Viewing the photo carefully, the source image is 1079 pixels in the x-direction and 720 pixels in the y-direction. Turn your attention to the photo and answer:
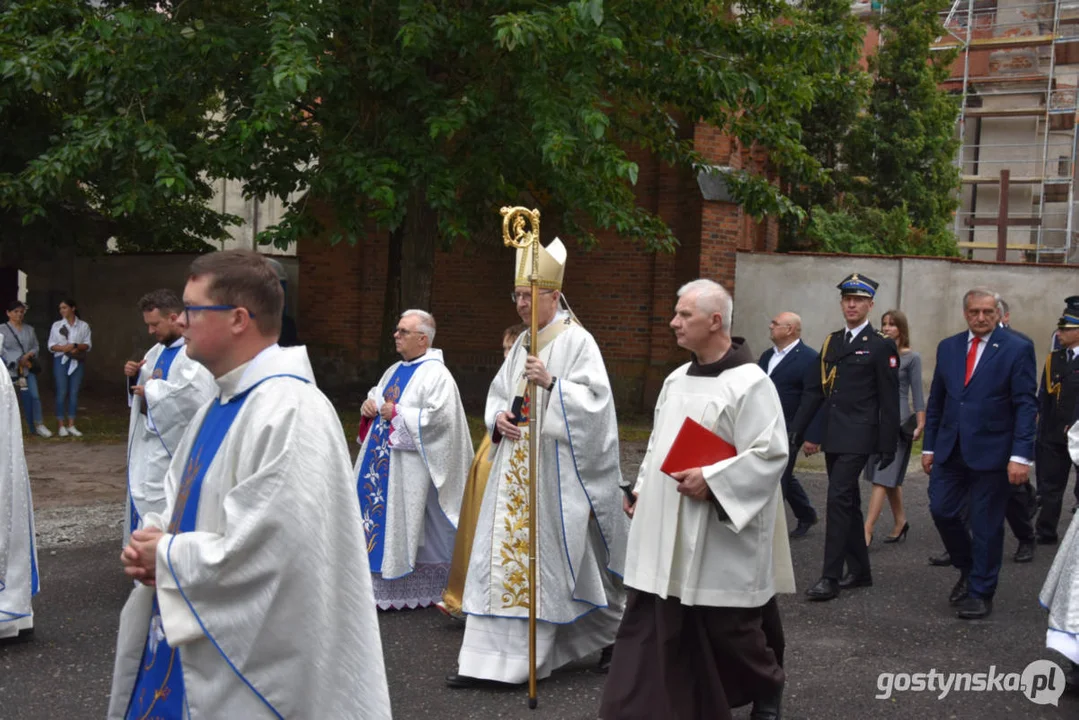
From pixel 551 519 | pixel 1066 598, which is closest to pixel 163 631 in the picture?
pixel 551 519

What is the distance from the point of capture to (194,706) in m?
2.68

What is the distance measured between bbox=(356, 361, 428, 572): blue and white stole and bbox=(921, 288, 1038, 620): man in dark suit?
3.33 m

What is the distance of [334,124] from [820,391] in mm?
6782

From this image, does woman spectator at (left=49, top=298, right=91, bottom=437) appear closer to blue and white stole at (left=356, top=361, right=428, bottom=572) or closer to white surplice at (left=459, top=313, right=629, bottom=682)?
blue and white stole at (left=356, top=361, right=428, bottom=572)

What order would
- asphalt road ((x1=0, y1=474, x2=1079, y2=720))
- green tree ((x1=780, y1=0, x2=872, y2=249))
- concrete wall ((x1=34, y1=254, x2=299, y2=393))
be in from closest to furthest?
asphalt road ((x1=0, y1=474, x2=1079, y2=720)) → concrete wall ((x1=34, y1=254, x2=299, y2=393)) → green tree ((x1=780, y1=0, x2=872, y2=249))

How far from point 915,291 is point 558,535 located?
12.0 metres

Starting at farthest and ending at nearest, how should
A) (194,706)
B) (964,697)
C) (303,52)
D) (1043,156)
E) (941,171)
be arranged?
1. (1043,156)
2. (941,171)
3. (303,52)
4. (964,697)
5. (194,706)

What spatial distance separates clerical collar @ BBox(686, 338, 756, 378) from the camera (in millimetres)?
4559

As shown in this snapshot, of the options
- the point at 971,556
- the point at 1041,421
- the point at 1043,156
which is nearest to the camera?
the point at 971,556

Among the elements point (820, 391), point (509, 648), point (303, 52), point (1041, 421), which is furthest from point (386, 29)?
point (509, 648)

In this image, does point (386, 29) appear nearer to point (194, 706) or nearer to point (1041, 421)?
point (1041, 421)

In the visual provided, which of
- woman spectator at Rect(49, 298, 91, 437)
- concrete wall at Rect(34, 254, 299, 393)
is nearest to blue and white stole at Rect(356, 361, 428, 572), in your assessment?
woman spectator at Rect(49, 298, 91, 437)

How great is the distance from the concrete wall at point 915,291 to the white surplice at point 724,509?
12061 millimetres

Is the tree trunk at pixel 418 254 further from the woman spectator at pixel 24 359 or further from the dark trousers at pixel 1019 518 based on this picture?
the dark trousers at pixel 1019 518
